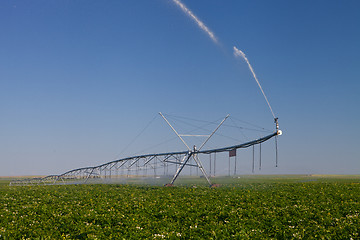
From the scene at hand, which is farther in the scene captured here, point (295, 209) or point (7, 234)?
point (295, 209)

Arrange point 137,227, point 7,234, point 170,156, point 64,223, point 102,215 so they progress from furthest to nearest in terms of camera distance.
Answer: point 170,156
point 102,215
point 64,223
point 137,227
point 7,234

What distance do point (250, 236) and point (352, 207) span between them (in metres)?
11.3

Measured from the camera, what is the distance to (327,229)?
16109 millimetres

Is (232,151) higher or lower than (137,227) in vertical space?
higher

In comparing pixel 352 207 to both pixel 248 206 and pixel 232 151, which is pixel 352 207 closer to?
pixel 248 206

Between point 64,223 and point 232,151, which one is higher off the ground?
point 232,151

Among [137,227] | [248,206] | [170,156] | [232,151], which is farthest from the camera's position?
[170,156]

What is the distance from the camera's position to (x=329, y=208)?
21.4 metres

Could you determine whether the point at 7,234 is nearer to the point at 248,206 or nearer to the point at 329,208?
the point at 248,206

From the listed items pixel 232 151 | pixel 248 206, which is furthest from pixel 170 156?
pixel 248 206

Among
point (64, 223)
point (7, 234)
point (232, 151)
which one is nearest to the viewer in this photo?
point (7, 234)

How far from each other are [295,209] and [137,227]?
11718 mm

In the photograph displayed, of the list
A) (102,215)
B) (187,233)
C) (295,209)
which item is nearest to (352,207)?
(295,209)

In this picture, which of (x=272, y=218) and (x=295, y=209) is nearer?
(x=272, y=218)
